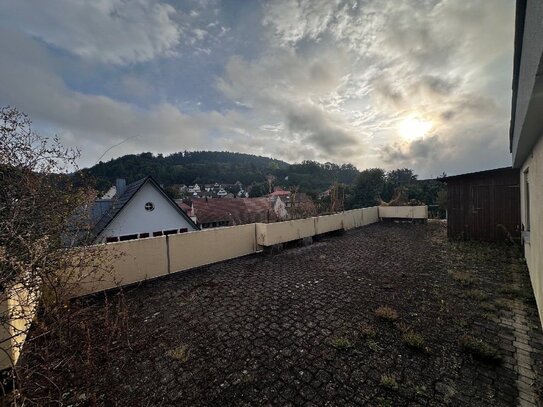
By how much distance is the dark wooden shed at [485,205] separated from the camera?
828cm

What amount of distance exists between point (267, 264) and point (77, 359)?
198 inches

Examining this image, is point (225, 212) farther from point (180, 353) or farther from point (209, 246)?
point (180, 353)

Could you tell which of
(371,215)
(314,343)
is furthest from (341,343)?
(371,215)

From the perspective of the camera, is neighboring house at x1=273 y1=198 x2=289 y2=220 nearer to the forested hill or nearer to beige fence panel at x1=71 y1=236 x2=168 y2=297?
beige fence panel at x1=71 y1=236 x2=168 y2=297

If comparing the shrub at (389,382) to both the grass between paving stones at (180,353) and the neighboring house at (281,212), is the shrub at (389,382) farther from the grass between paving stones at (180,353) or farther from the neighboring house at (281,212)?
the neighboring house at (281,212)

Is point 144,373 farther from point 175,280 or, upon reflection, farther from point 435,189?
point 435,189

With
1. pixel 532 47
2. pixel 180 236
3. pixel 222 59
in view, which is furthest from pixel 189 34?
pixel 532 47

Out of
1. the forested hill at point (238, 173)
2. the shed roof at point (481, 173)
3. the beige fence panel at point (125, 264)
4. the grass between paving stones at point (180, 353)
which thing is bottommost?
the grass between paving stones at point (180, 353)

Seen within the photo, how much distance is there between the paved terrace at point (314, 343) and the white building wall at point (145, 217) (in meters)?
7.93

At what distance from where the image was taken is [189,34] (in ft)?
25.7

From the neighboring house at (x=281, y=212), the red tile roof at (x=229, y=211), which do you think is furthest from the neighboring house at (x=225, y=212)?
the neighboring house at (x=281, y=212)

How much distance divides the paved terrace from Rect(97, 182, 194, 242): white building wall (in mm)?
7932

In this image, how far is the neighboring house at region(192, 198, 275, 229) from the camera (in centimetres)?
2765

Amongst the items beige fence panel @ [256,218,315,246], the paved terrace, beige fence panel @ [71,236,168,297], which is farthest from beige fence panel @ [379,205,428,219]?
beige fence panel @ [71,236,168,297]
